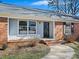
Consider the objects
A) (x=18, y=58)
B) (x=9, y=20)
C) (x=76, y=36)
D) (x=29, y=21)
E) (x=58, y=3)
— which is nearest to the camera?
(x=18, y=58)

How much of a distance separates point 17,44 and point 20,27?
10.9 ft

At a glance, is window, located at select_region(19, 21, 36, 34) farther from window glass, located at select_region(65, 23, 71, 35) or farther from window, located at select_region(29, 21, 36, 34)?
window glass, located at select_region(65, 23, 71, 35)

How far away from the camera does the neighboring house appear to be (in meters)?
21.8

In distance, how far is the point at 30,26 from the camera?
2545cm

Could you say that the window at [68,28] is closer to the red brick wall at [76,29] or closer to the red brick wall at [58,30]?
the red brick wall at [76,29]

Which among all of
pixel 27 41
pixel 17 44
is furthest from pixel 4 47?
pixel 27 41

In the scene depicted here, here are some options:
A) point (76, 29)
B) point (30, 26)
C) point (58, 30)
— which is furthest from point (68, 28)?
point (30, 26)

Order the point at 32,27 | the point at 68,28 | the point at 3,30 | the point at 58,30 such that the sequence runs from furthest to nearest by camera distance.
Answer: the point at 68,28 → the point at 58,30 → the point at 32,27 → the point at 3,30

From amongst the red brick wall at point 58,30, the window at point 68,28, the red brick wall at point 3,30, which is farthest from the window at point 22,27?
the window at point 68,28

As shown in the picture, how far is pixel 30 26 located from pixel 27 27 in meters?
0.43

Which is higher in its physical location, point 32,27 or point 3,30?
point 32,27

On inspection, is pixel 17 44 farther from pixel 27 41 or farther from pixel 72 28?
pixel 72 28

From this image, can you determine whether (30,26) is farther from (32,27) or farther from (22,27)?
(22,27)

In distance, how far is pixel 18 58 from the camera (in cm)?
1467
